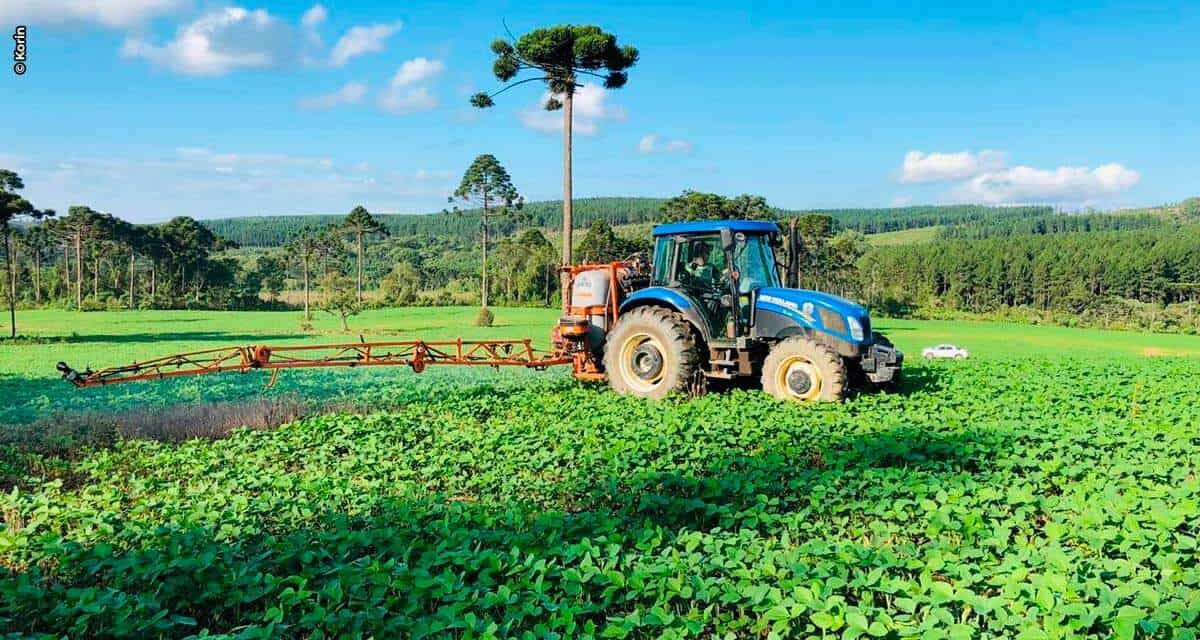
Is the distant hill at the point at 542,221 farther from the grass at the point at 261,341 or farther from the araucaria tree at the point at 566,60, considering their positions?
the araucaria tree at the point at 566,60

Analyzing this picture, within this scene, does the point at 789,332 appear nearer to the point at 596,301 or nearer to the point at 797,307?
the point at 797,307

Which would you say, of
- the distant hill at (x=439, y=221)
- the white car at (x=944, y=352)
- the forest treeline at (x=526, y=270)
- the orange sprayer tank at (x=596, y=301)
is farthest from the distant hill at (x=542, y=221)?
the orange sprayer tank at (x=596, y=301)

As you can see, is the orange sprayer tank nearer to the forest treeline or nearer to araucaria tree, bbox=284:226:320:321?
the forest treeline

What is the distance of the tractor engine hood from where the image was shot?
420 inches

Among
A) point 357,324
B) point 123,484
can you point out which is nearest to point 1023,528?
point 123,484

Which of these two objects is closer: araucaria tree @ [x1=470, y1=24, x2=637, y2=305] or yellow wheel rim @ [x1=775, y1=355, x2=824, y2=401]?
yellow wheel rim @ [x1=775, y1=355, x2=824, y2=401]

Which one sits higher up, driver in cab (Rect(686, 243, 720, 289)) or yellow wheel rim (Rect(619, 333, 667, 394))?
driver in cab (Rect(686, 243, 720, 289))

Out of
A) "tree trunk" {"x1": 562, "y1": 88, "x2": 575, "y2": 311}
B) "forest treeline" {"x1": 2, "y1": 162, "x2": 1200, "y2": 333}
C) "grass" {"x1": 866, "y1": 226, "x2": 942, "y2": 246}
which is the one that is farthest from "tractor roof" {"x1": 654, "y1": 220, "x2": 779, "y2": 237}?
"grass" {"x1": 866, "y1": 226, "x2": 942, "y2": 246}

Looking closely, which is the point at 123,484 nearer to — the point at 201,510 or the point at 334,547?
the point at 201,510

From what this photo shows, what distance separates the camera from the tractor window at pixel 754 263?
11.1 m

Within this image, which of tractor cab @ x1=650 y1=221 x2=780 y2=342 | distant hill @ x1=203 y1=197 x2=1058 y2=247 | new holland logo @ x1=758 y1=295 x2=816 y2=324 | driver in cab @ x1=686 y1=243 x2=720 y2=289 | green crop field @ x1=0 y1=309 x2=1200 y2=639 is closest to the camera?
green crop field @ x1=0 y1=309 x2=1200 y2=639

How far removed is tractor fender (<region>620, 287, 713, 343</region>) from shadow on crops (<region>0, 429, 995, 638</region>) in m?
4.82

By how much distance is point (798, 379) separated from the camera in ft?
34.6

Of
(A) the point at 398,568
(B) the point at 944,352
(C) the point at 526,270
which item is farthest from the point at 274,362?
(C) the point at 526,270
